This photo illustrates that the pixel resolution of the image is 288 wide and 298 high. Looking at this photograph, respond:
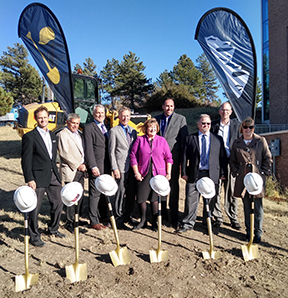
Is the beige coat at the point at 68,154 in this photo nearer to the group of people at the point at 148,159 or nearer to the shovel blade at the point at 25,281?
the group of people at the point at 148,159

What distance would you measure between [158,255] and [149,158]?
1.50 m

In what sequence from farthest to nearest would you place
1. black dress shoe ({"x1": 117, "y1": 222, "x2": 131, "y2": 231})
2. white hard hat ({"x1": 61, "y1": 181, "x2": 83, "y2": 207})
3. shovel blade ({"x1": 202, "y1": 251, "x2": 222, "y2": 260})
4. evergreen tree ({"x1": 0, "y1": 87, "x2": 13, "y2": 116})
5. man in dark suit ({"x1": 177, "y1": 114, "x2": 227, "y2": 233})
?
evergreen tree ({"x1": 0, "y1": 87, "x2": 13, "y2": 116}) → black dress shoe ({"x1": 117, "y1": 222, "x2": 131, "y2": 231}) → man in dark suit ({"x1": 177, "y1": 114, "x2": 227, "y2": 233}) → shovel blade ({"x1": 202, "y1": 251, "x2": 222, "y2": 260}) → white hard hat ({"x1": 61, "y1": 181, "x2": 83, "y2": 207})

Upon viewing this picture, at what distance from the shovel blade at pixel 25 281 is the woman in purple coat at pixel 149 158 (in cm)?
195

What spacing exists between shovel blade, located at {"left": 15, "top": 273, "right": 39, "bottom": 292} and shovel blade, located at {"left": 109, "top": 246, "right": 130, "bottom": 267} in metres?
0.92

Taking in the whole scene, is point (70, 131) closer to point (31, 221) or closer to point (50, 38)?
point (31, 221)

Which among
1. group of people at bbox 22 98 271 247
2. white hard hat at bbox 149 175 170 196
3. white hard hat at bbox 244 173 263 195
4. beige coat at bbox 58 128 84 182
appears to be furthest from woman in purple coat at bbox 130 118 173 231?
white hard hat at bbox 244 173 263 195

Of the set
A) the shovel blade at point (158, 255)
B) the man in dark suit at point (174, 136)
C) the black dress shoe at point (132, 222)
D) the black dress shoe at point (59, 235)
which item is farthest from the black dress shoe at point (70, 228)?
the man in dark suit at point (174, 136)

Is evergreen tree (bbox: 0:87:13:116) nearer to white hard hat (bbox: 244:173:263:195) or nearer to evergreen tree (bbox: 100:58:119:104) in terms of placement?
evergreen tree (bbox: 100:58:119:104)

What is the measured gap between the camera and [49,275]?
3.21 m

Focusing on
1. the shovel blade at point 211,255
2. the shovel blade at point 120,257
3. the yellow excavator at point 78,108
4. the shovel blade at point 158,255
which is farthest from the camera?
the yellow excavator at point 78,108

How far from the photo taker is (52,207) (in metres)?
4.23

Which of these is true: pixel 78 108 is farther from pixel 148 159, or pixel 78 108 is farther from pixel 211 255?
pixel 211 255

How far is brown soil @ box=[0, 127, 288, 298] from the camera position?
2945 mm

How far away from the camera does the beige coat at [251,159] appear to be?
417 cm
